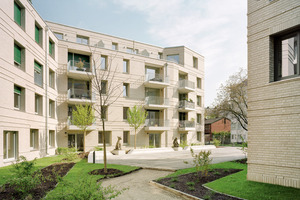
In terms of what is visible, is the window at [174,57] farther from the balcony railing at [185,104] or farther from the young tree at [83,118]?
the young tree at [83,118]

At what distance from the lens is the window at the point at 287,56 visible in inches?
263

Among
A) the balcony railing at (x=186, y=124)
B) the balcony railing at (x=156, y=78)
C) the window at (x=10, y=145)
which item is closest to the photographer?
the window at (x=10, y=145)

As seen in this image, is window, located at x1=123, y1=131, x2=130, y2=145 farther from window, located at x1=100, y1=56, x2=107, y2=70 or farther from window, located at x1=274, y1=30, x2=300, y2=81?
window, located at x1=274, y1=30, x2=300, y2=81

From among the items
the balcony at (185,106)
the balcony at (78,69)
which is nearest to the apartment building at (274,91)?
the balcony at (78,69)

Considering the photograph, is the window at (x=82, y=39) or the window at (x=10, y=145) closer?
the window at (x=10, y=145)

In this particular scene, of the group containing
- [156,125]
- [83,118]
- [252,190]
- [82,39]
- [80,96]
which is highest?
[82,39]

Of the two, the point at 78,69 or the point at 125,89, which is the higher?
the point at 78,69

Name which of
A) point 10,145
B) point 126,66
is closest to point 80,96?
point 126,66

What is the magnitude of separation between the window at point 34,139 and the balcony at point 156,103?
12.3 metres

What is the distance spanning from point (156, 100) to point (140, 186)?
60.7 feet

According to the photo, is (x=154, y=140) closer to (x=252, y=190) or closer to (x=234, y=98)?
(x=234, y=98)

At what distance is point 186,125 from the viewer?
1101 inches

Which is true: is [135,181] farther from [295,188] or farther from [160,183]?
[295,188]

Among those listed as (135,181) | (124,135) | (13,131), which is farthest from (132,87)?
(135,181)
